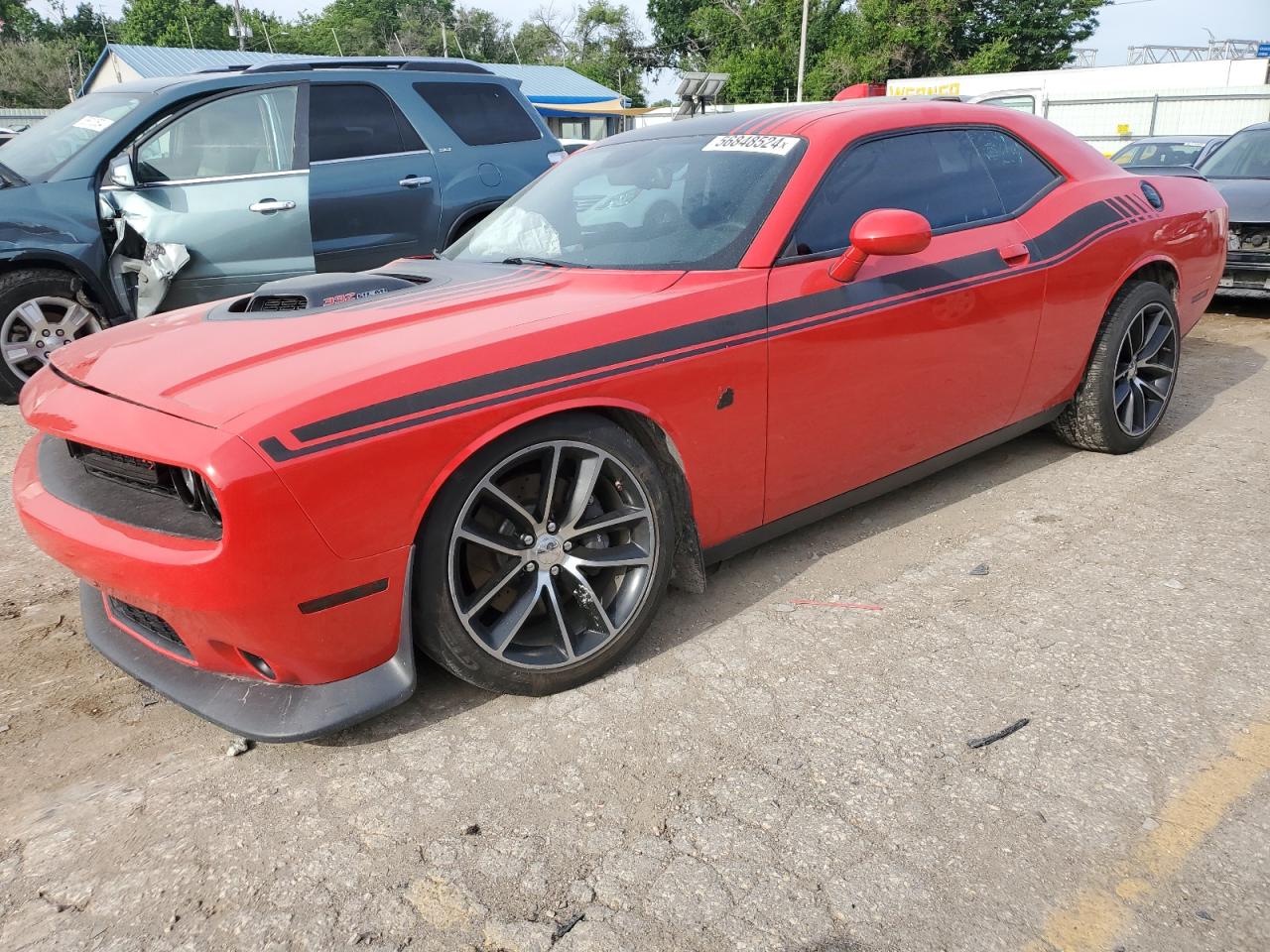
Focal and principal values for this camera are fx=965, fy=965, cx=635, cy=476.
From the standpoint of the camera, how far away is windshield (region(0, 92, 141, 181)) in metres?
5.49

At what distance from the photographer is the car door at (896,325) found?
300cm

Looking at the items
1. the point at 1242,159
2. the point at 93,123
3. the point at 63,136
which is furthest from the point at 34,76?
the point at 1242,159

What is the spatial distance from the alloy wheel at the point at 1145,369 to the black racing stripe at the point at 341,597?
3.41 metres

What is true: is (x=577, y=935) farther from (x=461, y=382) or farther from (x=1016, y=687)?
(x=1016, y=687)

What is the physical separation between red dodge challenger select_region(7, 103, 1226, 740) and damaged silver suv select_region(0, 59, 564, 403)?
223 centimetres

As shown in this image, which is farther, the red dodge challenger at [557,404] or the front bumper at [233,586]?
the red dodge challenger at [557,404]

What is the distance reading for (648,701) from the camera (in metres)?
2.61

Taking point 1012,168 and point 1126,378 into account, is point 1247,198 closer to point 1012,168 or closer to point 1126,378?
point 1126,378

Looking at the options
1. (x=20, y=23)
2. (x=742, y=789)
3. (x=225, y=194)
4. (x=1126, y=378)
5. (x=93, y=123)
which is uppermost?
(x=20, y=23)

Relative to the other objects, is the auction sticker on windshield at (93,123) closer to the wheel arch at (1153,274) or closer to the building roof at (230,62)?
the wheel arch at (1153,274)

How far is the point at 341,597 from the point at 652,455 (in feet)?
3.18

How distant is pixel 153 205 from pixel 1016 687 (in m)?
5.05

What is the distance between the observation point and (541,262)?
330 centimetres

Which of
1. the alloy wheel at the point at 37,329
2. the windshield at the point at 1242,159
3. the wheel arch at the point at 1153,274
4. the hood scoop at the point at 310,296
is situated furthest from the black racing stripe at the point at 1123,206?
the alloy wheel at the point at 37,329
